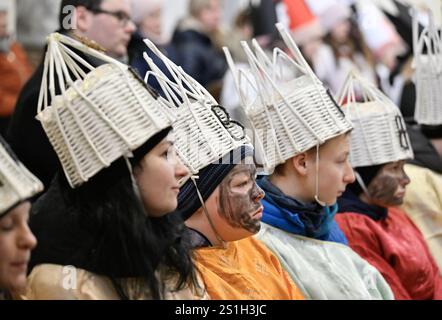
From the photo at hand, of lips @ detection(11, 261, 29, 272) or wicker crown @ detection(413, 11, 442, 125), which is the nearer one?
lips @ detection(11, 261, 29, 272)

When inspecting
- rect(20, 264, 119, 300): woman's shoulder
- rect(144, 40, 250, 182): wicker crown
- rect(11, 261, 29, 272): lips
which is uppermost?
rect(11, 261, 29, 272): lips

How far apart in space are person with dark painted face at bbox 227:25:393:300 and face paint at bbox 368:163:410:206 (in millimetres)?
585

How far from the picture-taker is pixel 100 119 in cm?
327

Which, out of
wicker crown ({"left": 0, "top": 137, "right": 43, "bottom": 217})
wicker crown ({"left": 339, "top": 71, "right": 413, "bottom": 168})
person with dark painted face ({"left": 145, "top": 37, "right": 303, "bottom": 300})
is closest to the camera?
wicker crown ({"left": 0, "top": 137, "right": 43, "bottom": 217})

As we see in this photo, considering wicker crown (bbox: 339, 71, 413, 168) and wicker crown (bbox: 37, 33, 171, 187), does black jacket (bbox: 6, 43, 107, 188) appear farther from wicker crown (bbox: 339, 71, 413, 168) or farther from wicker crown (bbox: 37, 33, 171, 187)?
wicker crown (bbox: 339, 71, 413, 168)

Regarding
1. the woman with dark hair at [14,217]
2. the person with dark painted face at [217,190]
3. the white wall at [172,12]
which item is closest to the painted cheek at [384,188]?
the person with dark painted face at [217,190]

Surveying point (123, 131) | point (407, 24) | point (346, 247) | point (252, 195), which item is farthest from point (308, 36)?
point (123, 131)

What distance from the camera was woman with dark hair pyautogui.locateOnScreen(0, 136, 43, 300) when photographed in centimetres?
284

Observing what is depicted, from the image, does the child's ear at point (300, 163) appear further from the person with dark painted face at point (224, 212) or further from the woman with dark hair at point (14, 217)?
the woman with dark hair at point (14, 217)

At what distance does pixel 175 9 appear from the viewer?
1050cm

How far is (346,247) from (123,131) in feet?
5.86

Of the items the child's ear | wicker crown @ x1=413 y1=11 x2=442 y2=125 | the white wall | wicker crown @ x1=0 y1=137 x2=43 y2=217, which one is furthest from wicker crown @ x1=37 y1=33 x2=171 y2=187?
the white wall

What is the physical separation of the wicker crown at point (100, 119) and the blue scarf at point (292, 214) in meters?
1.24

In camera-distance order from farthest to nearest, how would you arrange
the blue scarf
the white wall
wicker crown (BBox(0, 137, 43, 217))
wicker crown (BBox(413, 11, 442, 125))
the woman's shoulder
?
the white wall < wicker crown (BBox(413, 11, 442, 125)) < the blue scarf < the woman's shoulder < wicker crown (BBox(0, 137, 43, 217))
